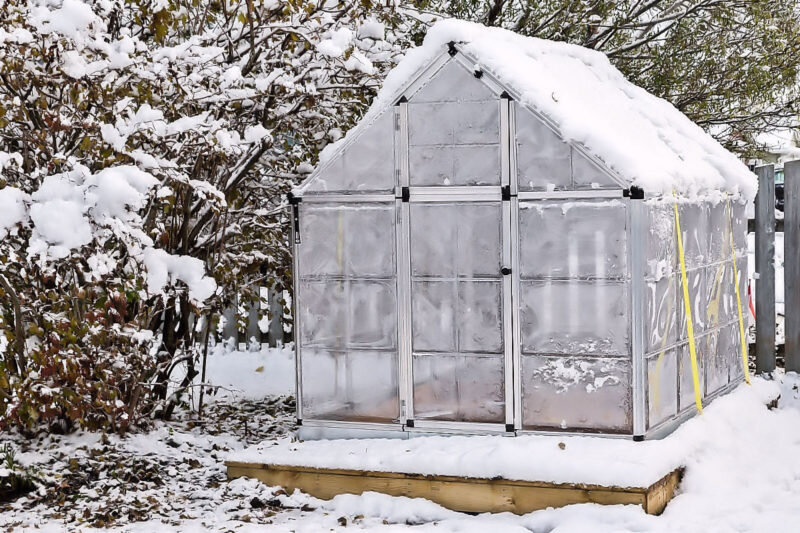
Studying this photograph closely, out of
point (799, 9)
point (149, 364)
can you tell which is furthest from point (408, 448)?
point (799, 9)

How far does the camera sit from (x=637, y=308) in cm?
604

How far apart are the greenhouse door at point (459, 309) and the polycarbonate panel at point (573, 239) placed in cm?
14

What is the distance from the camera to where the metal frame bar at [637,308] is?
602 centimetres

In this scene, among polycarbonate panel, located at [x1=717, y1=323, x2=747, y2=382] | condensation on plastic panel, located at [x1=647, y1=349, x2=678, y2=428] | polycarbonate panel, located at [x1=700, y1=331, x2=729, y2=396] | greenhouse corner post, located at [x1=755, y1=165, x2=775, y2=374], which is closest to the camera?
condensation on plastic panel, located at [x1=647, y1=349, x2=678, y2=428]

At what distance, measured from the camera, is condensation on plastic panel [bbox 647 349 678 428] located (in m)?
6.20

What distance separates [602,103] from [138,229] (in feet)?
10.6

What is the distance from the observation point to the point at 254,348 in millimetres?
10516

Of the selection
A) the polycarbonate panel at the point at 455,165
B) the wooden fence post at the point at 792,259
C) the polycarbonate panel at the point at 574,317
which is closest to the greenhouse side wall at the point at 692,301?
the polycarbonate panel at the point at 574,317

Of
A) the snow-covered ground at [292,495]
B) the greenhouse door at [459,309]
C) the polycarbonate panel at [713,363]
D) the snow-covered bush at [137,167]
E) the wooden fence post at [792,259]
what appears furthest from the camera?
the wooden fence post at [792,259]

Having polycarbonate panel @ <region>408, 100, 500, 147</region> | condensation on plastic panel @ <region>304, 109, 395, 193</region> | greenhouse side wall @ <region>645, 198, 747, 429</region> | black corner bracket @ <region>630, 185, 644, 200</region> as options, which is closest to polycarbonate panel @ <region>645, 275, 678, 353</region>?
greenhouse side wall @ <region>645, 198, 747, 429</region>

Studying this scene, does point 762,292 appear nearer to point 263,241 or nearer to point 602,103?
point 602,103

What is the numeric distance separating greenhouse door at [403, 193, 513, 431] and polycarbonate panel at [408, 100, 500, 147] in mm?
311

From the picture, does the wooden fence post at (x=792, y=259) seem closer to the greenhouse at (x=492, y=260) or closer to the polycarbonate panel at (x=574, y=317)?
the greenhouse at (x=492, y=260)

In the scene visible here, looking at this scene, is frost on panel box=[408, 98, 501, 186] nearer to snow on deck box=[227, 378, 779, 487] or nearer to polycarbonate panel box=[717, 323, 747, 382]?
snow on deck box=[227, 378, 779, 487]
